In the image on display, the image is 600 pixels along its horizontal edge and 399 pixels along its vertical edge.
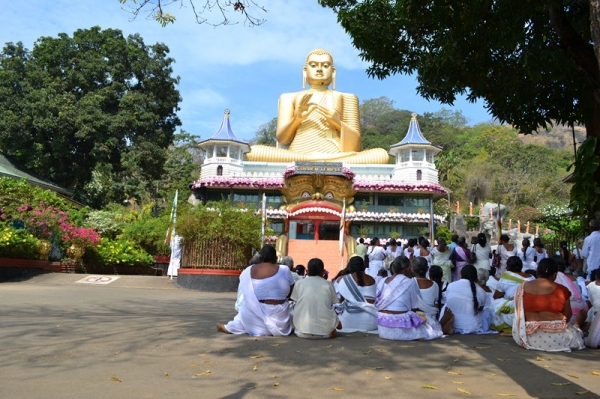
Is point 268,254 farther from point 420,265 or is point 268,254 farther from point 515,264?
point 515,264

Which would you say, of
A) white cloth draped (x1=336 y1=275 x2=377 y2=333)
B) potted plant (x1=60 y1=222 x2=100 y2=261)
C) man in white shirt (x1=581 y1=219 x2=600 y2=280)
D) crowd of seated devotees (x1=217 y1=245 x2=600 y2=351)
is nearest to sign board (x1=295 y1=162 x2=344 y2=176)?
potted plant (x1=60 y1=222 x2=100 y2=261)

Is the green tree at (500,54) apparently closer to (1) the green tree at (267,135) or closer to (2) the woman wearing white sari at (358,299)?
(2) the woman wearing white sari at (358,299)

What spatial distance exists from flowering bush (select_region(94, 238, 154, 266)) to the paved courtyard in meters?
12.1

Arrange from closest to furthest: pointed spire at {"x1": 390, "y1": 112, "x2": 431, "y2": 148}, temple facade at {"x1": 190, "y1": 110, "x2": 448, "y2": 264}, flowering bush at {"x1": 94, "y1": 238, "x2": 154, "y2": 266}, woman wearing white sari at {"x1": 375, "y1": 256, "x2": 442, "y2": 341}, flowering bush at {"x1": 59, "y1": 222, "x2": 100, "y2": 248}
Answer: woman wearing white sari at {"x1": 375, "y1": 256, "x2": 442, "y2": 341}, flowering bush at {"x1": 59, "y1": 222, "x2": 100, "y2": 248}, flowering bush at {"x1": 94, "y1": 238, "x2": 154, "y2": 266}, temple facade at {"x1": 190, "y1": 110, "x2": 448, "y2": 264}, pointed spire at {"x1": 390, "y1": 112, "x2": 431, "y2": 148}

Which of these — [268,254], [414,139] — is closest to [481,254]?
[268,254]

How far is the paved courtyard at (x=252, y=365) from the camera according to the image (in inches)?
148

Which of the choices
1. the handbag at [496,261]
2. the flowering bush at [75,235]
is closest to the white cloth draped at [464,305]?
the handbag at [496,261]

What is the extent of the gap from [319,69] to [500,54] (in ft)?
72.8

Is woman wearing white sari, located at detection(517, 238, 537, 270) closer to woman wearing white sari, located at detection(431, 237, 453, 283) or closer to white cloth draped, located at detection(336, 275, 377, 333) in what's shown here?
woman wearing white sari, located at detection(431, 237, 453, 283)

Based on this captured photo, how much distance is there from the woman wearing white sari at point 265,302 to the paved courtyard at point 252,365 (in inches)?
8.0

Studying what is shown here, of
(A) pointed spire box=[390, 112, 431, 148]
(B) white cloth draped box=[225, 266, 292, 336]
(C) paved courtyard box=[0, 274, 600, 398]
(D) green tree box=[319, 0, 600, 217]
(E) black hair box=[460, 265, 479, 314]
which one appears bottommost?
(C) paved courtyard box=[0, 274, 600, 398]

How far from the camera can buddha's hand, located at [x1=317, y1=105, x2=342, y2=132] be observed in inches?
1153

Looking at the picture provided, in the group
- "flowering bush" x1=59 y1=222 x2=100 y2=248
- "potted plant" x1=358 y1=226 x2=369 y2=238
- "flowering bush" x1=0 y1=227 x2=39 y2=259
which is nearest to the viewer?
"flowering bush" x1=0 y1=227 x2=39 y2=259

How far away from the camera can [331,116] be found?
2930cm
